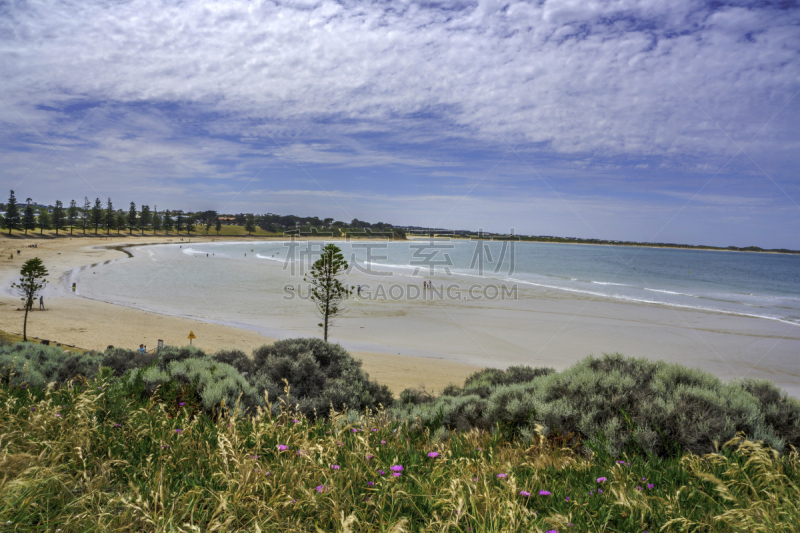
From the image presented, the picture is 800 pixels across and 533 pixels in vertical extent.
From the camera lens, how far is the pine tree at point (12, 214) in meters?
92.2

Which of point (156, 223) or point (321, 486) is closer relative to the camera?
point (321, 486)

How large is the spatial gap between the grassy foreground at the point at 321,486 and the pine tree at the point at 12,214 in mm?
123581

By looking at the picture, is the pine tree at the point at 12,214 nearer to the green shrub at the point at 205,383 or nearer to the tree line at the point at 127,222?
the tree line at the point at 127,222

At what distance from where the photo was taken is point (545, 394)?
445 centimetres

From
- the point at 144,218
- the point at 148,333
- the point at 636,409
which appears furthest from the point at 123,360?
the point at 144,218

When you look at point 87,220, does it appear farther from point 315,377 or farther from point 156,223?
point 315,377

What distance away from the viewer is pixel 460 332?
75.6ft

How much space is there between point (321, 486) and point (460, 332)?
21453mm

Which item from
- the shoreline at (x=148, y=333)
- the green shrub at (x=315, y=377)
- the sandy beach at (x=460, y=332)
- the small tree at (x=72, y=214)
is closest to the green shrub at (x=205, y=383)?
the green shrub at (x=315, y=377)

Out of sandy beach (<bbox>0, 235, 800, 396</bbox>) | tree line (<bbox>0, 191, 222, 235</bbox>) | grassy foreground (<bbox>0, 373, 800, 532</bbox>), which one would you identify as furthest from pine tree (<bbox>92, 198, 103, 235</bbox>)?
grassy foreground (<bbox>0, 373, 800, 532</bbox>)

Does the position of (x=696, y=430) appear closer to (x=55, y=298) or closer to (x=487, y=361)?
(x=487, y=361)

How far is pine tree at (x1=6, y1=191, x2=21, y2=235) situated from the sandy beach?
8672 centimetres

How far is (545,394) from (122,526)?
390 cm

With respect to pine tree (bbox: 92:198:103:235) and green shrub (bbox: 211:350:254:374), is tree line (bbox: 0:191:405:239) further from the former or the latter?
green shrub (bbox: 211:350:254:374)
